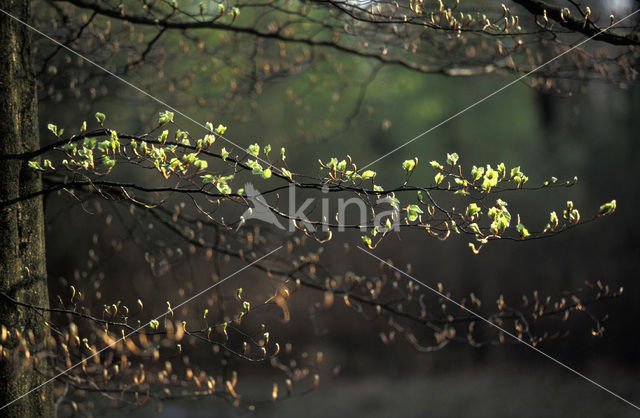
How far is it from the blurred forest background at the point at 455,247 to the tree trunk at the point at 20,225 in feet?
11.1

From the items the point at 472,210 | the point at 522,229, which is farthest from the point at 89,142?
the point at 522,229

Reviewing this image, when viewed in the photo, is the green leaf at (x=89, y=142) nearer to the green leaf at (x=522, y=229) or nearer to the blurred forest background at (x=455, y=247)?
the green leaf at (x=522, y=229)

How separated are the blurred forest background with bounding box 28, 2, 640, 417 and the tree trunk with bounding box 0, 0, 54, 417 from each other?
3373 millimetres

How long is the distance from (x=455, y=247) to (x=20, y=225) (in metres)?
13.4

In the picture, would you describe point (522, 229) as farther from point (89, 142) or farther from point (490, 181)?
point (89, 142)

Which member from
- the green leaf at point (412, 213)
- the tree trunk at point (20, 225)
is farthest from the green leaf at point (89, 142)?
the green leaf at point (412, 213)

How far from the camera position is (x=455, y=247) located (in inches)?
623

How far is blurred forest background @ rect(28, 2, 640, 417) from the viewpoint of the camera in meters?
11.7

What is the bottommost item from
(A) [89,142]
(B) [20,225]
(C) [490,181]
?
(B) [20,225]

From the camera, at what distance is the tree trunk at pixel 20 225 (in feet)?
12.0

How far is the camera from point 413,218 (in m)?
2.87

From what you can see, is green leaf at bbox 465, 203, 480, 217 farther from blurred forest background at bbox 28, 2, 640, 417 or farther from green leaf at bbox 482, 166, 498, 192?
blurred forest background at bbox 28, 2, 640, 417

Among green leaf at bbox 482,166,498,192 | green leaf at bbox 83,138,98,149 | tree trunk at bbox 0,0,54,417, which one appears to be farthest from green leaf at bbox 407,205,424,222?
tree trunk at bbox 0,0,54,417

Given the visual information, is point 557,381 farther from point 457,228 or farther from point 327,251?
point 457,228
